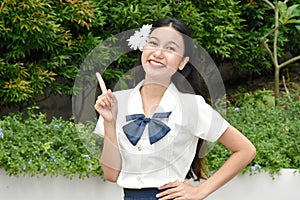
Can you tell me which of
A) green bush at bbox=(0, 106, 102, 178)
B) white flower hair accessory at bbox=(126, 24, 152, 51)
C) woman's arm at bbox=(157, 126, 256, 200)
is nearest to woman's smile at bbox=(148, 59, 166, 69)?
white flower hair accessory at bbox=(126, 24, 152, 51)

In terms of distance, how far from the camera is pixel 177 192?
2514 mm

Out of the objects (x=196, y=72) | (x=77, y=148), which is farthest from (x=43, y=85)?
(x=196, y=72)

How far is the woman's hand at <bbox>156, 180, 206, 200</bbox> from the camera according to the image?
2502mm

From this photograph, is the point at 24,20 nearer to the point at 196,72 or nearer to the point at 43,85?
the point at 43,85

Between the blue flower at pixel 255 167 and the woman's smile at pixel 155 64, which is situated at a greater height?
the woman's smile at pixel 155 64

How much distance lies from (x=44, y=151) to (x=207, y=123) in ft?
5.61

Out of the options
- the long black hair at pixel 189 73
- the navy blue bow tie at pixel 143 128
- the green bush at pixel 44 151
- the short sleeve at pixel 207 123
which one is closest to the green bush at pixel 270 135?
the green bush at pixel 44 151

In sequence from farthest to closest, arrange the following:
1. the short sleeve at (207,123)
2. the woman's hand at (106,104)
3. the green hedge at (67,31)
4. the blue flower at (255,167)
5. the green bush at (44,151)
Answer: the green hedge at (67,31) → the blue flower at (255,167) → the green bush at (44,151) → the short sleeve at (207,123) → the woman's hand at (106,104)

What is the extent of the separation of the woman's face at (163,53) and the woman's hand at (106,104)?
6.6 inches

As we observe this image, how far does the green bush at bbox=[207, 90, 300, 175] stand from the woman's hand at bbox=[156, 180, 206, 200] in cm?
157

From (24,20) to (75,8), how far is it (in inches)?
17.7

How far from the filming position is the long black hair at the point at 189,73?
8.46 feet

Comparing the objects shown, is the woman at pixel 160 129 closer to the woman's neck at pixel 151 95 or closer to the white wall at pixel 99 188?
the woman's neck at pixel 151 95

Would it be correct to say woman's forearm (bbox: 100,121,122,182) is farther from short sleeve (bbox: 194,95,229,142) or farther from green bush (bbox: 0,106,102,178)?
green bush (bbox: 0,106,102,178)
